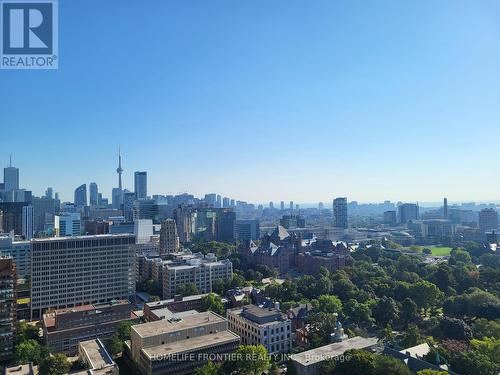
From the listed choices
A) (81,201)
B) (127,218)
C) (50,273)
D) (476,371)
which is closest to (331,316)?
(476,371)

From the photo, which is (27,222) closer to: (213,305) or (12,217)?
(12,217)

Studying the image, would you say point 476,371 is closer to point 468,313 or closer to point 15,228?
point 468,313

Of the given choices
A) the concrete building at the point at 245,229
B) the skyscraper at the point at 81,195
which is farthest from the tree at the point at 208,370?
the skyscraper at the point at 81,195

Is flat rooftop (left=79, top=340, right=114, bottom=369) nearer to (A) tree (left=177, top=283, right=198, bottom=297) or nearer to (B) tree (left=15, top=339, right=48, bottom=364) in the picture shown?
(B) tree (left=15, top=339, right=48, bottom=364)

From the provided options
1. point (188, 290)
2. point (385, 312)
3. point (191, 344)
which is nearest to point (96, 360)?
point (191, 344)

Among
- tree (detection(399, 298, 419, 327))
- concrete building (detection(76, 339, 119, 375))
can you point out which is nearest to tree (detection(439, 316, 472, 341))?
tree (detection(399, 298, 419, 327))
